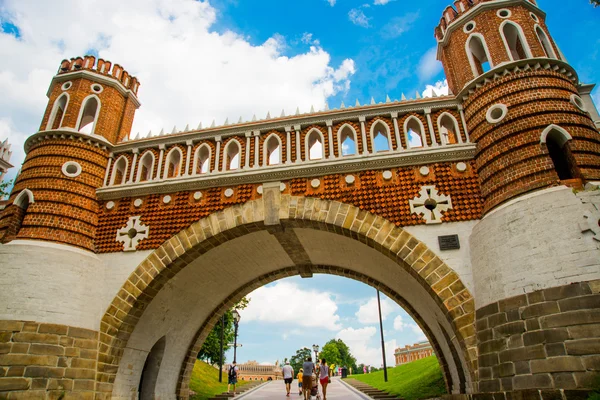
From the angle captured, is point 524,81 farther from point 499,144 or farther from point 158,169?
point 158,169

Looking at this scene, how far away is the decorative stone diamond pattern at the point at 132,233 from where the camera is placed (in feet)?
35.2

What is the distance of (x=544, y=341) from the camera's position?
21.5ft

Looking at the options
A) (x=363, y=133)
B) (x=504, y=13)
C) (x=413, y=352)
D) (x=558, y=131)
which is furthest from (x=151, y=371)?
(x=413, y=352)

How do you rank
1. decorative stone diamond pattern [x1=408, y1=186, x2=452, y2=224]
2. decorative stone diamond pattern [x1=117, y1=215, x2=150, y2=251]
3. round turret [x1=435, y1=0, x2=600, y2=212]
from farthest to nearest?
1. decorative stone diamond pattern [x1=117, y1=215, x2=150, y2=251]
2. decorative stone diamond pattern [x1=408, y1=186, x2=452, y2=224]
3. round turret [x1=435, y1=0, x2=600, y2=212]

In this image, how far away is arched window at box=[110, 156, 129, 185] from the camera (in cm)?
1200

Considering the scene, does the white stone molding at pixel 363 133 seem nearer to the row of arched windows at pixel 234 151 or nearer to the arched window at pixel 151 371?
the row of arched windows at pixel 234 151

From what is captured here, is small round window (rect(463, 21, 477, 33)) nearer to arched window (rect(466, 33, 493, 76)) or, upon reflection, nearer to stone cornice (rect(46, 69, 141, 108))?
arched window (rect(466, 33, 493, 76))

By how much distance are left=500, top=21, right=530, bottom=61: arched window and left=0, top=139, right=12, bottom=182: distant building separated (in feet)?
87.4

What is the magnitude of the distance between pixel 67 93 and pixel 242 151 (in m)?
6.23

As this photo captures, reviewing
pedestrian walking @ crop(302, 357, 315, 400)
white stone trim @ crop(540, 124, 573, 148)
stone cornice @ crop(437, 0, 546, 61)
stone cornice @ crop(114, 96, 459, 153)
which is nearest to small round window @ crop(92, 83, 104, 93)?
stone cornice @ crop(114, 96, 459, 153)

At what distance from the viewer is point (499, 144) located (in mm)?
8953

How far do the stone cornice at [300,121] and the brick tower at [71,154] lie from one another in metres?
1.04

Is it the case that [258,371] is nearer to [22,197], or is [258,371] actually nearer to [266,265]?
[266,265]

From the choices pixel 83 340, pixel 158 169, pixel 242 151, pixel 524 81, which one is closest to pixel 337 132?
pixel 242 151
